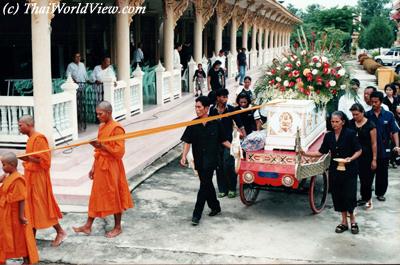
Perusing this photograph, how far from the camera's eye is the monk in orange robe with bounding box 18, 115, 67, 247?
580 cm

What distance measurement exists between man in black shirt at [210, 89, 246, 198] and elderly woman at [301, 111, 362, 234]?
64.1 inches

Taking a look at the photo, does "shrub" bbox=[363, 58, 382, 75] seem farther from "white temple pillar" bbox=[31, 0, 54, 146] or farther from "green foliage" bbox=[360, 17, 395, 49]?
"green foliage" bbox=[360, 17, 395, 49]

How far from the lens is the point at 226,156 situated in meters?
7.97

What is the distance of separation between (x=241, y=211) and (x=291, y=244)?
4.34ft

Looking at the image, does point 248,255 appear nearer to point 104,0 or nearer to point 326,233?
point 326,233

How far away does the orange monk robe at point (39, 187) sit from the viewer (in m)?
5.85

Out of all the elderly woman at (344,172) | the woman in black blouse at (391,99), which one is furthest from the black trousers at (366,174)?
the woman in black blouse at (391,99)

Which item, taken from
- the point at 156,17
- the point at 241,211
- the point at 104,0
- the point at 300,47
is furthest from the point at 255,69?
the point at 241,211

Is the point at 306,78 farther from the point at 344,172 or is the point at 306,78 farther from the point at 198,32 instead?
the point at 198,32

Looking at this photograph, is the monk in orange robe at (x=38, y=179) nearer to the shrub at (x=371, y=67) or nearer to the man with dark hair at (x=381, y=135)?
the man with dark hair at (x=381, y=135)

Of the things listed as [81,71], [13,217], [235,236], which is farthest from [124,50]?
[13,217]

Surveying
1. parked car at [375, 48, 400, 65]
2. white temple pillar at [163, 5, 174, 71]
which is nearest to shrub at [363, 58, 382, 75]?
parked car at [375, 48, 400, 65]

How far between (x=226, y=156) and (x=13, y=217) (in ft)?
11.3

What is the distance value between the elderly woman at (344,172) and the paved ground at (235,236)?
29cm
